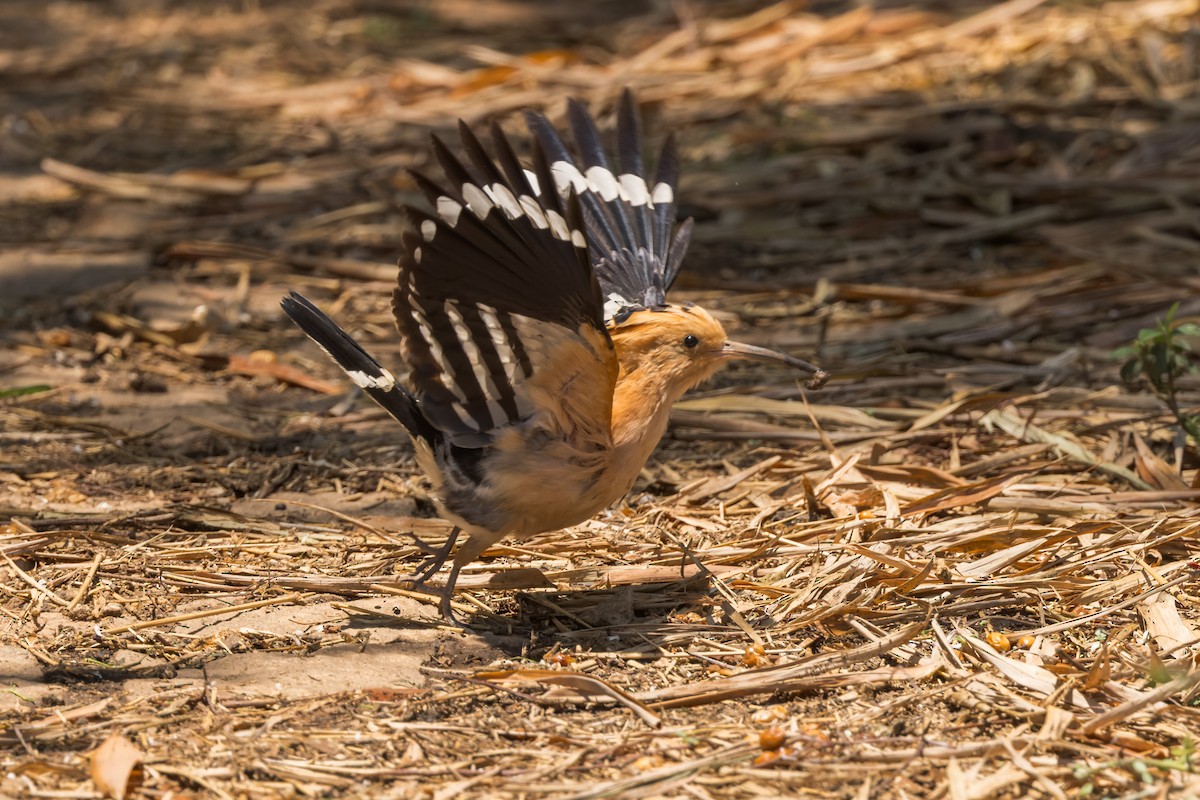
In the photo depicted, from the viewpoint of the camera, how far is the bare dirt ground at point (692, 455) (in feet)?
11.1

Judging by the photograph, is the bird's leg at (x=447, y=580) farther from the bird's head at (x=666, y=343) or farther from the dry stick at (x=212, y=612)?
the bird's head at (x=666, y=343)

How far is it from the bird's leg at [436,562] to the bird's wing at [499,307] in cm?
42

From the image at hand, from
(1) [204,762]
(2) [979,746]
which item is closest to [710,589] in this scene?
(2) [979,746]

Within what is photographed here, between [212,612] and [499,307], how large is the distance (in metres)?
1.25

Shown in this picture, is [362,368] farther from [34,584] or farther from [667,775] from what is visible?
[667,775]

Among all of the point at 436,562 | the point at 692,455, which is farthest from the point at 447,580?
the point at 692,455

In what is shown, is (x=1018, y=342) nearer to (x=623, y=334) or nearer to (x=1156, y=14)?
(x=623, y=334)

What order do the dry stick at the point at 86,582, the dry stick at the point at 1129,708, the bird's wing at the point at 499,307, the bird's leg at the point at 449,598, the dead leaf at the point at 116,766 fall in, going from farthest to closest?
1. the bird's leg at the point at 449,598
2. the dry stick at the point at 86,582
3. the bird's wing at the point at 499,307
4. the dry stick at the point at 1129,708
5. the dead leaf at the point at 116,766

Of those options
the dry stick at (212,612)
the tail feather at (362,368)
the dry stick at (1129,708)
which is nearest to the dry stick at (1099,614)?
the dry stick at (1129,708)

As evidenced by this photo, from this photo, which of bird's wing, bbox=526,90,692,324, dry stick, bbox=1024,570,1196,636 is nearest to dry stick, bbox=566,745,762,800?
dry stick, bbox=1024,570,1196,636

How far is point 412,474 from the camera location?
208 inches

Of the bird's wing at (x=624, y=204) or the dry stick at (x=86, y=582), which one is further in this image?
the bird's wing at (x=624, y=204)

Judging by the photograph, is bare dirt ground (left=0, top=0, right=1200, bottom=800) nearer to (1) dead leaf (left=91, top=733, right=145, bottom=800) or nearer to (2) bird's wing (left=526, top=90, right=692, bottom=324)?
(1) dead leaf (left=91, top=733, right=145, bottom=800)

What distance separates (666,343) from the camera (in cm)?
431
